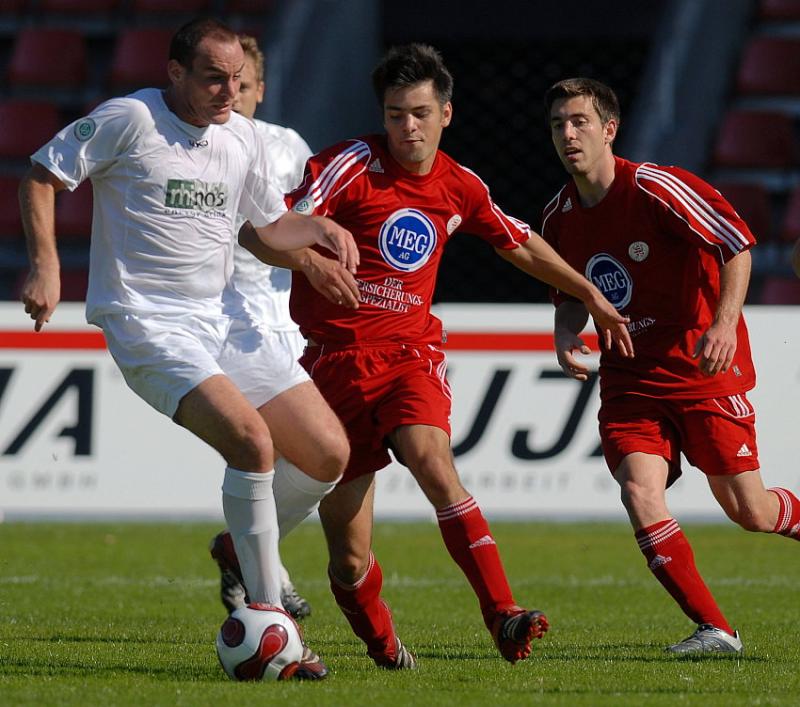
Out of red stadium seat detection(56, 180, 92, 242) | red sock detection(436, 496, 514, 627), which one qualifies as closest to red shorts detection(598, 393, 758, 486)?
red sock detection(436, 496, 514, 627)

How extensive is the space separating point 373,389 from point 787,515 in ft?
6.24

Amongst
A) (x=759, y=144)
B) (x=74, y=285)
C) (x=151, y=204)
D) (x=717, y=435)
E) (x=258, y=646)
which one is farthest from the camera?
(x=759, y=144)

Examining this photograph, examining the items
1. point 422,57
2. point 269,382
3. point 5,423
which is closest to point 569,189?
point 422,57

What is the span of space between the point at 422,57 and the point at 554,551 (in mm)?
5012

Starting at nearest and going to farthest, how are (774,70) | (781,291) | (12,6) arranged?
(781,291)
(774,70)
(12,6)

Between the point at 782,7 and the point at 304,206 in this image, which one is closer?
the point at 304,206

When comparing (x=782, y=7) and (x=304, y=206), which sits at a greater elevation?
(x=782, y=7)

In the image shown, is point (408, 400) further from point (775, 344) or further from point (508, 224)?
point (775, 344)

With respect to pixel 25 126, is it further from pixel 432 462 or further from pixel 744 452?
pixel 432 462

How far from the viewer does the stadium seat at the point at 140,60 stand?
15344 mm

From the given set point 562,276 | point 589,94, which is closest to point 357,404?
point 562,276

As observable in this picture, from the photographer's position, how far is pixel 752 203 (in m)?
14.0

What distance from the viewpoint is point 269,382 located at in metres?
5.71

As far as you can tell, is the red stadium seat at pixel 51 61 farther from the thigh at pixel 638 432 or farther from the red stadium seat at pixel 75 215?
the thigh at pixel 638 432
